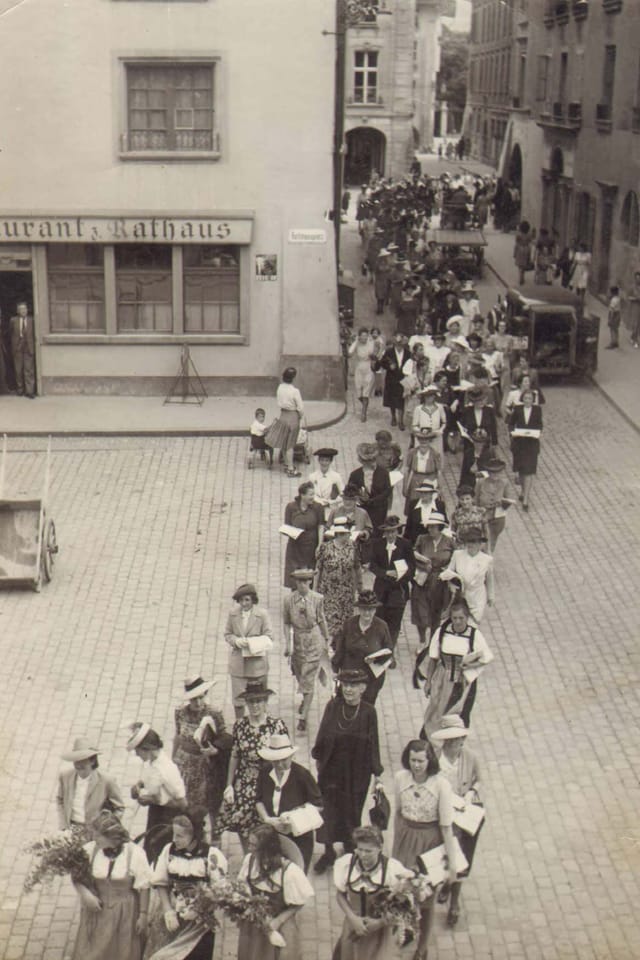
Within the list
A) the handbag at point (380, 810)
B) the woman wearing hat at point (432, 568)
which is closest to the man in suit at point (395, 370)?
the woman wearing hat at point (432, 568)

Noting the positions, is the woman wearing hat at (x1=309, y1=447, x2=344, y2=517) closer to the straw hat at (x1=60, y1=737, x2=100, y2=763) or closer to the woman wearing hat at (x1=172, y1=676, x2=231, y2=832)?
the woman wearing hat at (x1=172, y1=676, x2=231, y2=832)

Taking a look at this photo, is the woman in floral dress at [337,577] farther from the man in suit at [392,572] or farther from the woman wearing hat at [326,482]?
the woman wearing hat at [326,482]

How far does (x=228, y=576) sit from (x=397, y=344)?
681cm

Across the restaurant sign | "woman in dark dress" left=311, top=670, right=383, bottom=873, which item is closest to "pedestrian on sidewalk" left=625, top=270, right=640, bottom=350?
the restaurant sign

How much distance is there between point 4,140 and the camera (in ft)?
72.6

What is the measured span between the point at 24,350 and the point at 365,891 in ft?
54.9

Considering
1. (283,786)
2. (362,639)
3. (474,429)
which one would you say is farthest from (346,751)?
(474,429)

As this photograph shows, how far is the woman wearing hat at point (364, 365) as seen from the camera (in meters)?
21.5

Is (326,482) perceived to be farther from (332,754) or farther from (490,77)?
(490,77)

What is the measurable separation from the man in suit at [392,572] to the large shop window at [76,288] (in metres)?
11.5

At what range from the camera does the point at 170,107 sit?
2205 centimetres

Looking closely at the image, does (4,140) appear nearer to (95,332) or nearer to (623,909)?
(95,332)

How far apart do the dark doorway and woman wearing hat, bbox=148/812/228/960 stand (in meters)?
16.4

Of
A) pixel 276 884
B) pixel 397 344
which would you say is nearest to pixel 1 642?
pixel 276 884
